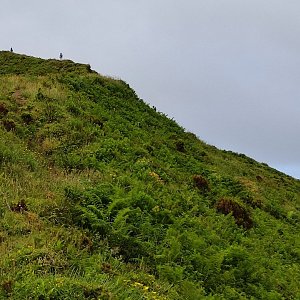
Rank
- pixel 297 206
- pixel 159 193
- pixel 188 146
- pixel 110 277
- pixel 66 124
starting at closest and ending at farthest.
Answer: pixel 110 277 < pixel 159 193 < pixel 66 124 < pixel 297 206 < pixel 188 146

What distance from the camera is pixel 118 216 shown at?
Result: 9820mm

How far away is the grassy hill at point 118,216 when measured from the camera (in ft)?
24.0

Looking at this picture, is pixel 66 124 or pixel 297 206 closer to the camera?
pixel 66 124

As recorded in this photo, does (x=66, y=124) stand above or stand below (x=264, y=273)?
above

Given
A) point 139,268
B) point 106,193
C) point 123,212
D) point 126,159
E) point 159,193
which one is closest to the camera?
point 139,268

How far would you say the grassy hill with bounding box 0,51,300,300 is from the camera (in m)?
7.32

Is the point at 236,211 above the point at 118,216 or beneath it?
above

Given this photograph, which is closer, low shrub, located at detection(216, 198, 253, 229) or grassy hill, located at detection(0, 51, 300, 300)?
grassy hill, located at detection(0, 51, 300, 300)

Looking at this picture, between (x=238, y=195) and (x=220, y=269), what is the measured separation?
8.04 m

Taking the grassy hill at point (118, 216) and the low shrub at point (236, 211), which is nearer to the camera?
the grassy hill at point (118, 216)

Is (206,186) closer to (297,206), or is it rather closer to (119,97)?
(297,206)

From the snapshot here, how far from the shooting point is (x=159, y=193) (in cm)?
1309

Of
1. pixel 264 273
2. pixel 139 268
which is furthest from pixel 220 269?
pixel 139 268

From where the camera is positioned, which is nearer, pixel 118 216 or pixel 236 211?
pixel 118 216
